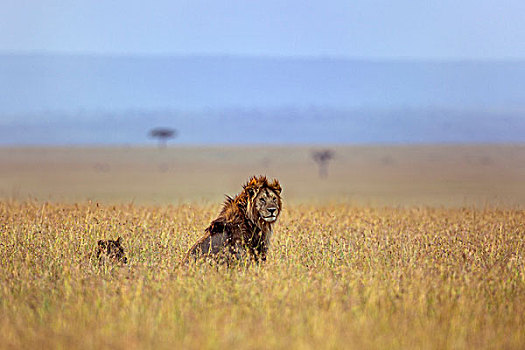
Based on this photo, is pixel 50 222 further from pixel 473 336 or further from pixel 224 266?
pixel 473 336

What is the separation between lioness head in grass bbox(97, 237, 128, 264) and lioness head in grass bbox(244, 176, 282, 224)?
6.12ft

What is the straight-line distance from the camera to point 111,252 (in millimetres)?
9547

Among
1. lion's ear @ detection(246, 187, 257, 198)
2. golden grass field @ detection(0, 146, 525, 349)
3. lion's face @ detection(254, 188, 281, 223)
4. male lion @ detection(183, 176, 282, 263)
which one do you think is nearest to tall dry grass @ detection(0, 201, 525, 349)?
golden grass field @ detection(0, 146, 525, 349)

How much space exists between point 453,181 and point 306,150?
142ft

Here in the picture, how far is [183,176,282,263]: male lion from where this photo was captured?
8773mm

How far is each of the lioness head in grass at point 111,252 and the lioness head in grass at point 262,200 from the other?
73.5 inches

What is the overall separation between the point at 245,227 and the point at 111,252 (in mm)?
1915

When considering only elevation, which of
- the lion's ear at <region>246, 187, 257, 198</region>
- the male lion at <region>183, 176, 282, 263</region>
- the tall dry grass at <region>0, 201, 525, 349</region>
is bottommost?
the tall dry grass at <region>0, 201, 525, 349</region>

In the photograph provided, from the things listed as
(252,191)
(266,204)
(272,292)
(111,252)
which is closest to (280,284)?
(272,292)

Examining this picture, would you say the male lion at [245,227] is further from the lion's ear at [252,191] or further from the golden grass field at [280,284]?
the golden grass field at [280,284]

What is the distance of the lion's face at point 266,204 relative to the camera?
885cm

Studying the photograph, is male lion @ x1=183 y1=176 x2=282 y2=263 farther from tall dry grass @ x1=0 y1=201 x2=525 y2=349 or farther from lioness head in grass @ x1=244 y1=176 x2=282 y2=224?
tall dry grass @ x1=0 y1=201 x2=525 y2=349

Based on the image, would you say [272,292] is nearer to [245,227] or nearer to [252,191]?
[245,227]

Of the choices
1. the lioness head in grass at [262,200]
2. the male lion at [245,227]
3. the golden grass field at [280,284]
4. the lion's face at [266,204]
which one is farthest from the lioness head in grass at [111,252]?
the lion's face at [266,204]
